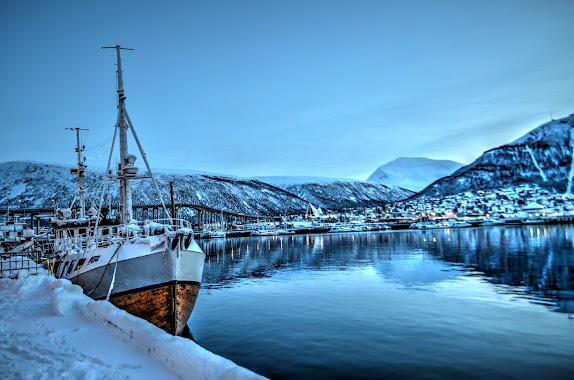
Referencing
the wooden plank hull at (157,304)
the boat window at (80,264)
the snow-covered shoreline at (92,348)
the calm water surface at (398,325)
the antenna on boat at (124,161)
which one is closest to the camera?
the snow-covered shoreline at (92,348)

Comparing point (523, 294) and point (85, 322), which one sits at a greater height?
point (85, 322)

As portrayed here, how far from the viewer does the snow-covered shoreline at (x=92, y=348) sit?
7.16m

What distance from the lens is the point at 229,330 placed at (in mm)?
17734

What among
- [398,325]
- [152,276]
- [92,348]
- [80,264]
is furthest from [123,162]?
[398,325]

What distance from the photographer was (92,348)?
895cm

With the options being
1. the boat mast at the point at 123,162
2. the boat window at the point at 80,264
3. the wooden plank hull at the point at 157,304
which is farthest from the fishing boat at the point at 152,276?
the boat mast at the point at 123,162

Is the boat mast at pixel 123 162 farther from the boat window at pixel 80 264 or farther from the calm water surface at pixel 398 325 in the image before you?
the calm water surface at pixel 398 325

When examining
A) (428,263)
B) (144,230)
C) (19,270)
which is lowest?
(428,263)

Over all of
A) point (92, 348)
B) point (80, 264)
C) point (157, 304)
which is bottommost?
point (157, 304)

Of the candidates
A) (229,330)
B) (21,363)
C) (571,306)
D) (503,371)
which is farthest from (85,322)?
(571,306)

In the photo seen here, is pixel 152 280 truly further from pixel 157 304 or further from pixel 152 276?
pixel 157 304

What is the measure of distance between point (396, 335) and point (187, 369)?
10.9m

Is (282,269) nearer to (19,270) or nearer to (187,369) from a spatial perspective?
(19,270)

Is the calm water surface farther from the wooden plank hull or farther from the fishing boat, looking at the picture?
the fishing boat
